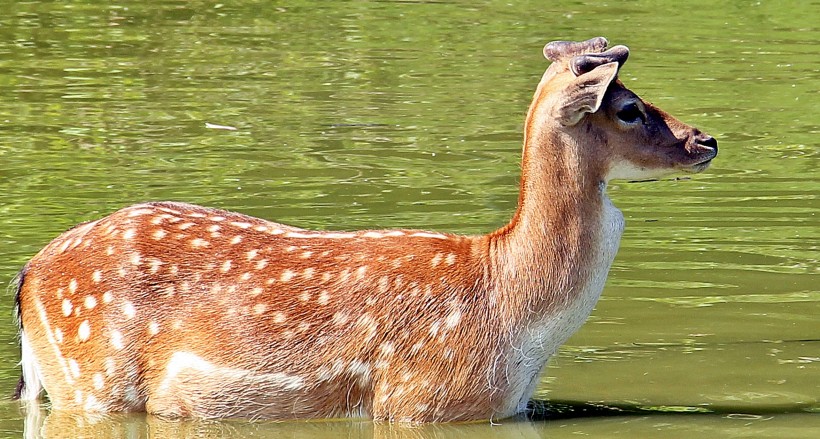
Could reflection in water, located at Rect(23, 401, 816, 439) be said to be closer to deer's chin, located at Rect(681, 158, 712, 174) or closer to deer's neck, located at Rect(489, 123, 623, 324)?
deer's neck, located at Rect(489, 123, 623, 324)

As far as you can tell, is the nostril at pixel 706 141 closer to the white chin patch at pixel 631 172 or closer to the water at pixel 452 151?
the white chin patch at pixel 631 172

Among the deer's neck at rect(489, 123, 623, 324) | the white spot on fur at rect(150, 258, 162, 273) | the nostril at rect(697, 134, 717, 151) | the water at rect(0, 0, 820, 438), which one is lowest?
the water at rect(0, 0, 820, 438)

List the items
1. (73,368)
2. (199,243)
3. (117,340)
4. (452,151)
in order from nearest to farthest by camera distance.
→ (117,340), (73,368), (199,243), (452,151)

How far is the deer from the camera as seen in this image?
7566 mm

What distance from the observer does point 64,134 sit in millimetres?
14422

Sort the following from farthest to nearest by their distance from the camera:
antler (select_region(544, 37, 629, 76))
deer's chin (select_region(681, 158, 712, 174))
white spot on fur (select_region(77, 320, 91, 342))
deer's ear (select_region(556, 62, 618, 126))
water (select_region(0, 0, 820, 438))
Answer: water (select_region(0, 0, 820, 438)) < deer's chin (select_region(681, 158, 712, 174)) < white spot on fur (select_region(77, 320, 91, 342)) < antler (select_region(544, 37, 629, 76)) < deer's ear (select_region(556, 62, 618, 126))

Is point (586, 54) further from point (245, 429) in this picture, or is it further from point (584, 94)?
point (245, 429)

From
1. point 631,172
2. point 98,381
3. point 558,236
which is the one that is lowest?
point 98,381

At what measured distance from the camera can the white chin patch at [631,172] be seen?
764 cm

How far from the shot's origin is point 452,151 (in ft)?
46.1

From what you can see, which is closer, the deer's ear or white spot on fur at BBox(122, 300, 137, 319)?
the deer's ear

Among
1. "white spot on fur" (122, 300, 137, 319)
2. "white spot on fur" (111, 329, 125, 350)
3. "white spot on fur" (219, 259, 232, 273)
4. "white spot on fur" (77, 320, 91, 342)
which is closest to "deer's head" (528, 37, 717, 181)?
"white spot on fur" (219, 259, 232, 273)

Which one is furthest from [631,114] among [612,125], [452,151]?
[452,151]

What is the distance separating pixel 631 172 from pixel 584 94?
49 centimetres
